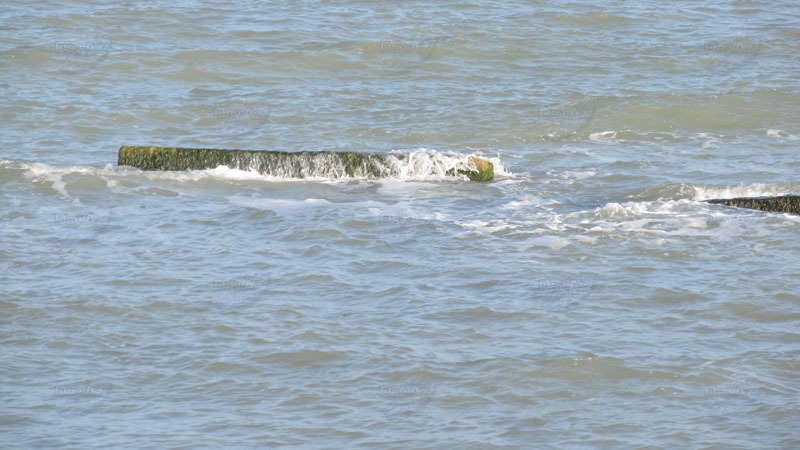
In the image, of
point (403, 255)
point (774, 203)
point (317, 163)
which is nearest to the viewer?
point (403, 255)

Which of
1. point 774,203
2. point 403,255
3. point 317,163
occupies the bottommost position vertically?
point 403,255

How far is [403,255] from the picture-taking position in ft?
37.9

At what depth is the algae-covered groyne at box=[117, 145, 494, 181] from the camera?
14.9m

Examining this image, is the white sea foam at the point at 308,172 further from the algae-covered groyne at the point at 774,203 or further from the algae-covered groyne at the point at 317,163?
the algae-covered groyne at the point at 774,203

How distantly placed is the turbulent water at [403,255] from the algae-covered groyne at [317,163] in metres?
0.11

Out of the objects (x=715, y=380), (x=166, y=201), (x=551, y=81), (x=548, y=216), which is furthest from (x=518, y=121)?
(x=715, y=380)

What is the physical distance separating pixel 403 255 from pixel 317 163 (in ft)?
12.3

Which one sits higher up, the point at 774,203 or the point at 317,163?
the point at 774,203

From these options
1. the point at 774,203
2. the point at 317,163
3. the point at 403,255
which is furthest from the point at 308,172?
A: the point at 774,203

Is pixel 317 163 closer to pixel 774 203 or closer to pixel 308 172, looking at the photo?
pixel 308 172

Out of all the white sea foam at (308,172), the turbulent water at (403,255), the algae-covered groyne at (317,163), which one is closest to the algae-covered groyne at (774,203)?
the turbulent water at (403,255)

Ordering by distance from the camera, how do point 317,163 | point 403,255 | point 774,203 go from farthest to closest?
1. point 317,163
2. point 774,203
3. point 403,255

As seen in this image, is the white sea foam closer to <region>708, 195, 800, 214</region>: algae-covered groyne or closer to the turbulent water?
the turbulent water

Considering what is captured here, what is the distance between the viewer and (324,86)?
21422 mm
